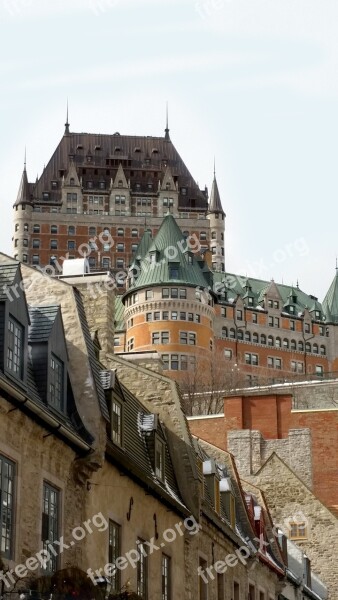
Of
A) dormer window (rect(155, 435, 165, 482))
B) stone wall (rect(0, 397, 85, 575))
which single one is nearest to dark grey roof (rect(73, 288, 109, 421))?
stone wall (rect(0, 397, 85, 575))

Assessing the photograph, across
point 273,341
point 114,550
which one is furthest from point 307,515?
point 273,341

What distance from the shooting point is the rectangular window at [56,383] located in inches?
734

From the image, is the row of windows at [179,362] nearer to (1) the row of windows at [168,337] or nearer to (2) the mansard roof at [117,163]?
(1) the row of windows at [168,337]

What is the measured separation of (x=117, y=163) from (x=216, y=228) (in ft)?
71.4

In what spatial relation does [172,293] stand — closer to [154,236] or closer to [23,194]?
[154,236]

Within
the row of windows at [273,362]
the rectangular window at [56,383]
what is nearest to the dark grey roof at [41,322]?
the rectangular window at [56,383]

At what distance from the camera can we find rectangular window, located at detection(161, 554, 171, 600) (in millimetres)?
24000

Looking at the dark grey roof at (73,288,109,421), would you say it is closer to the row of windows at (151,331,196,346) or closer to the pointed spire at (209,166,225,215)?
the row of windows at (151,331,196,346)

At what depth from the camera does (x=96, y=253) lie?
174 m

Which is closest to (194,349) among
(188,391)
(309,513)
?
(188,391)

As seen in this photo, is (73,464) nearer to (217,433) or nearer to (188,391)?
(217,433)

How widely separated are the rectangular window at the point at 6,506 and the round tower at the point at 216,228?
15718 centimetres

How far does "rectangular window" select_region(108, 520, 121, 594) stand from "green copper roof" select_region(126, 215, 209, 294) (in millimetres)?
122300

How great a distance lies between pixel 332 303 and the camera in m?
168
